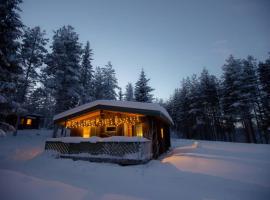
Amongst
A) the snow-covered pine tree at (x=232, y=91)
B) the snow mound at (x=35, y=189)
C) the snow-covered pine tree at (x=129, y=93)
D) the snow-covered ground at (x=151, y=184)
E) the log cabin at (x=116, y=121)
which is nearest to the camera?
the snow mound at (x=35, y=189)

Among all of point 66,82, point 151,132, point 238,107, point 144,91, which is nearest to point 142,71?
point 144,91

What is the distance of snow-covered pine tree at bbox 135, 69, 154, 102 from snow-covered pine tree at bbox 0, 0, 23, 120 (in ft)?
77.3

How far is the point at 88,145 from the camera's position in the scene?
11.5m

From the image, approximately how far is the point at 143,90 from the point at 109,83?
843 centimetres

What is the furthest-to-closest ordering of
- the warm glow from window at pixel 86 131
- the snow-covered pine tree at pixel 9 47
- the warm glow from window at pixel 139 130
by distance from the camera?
the warm glow from window at pixel 86 131
the warm glow from window at pixel 139 130
the snow-covered pine tree at pixel 9 47

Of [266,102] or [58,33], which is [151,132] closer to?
[58,33]

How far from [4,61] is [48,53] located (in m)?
14.2

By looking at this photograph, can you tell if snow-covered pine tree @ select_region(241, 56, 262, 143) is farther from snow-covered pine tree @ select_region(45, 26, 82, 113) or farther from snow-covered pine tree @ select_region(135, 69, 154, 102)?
snow-covered pine tree @ select_region(45, 26, 82, 113)

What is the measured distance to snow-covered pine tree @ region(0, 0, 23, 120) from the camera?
1152 centimetres

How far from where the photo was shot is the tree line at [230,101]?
28.6 m

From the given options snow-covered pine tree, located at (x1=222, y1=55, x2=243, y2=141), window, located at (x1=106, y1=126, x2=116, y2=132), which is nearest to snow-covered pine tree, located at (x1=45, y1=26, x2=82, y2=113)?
window, located at (x1=106, y1=126, x2=116, y2=132)

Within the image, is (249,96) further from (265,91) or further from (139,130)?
(139,130)

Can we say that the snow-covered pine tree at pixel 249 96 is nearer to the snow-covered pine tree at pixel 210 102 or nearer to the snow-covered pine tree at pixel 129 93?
the snow-covered pine tree at pixel 210 102

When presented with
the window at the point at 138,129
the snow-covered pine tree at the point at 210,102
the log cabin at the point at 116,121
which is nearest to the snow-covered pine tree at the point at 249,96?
the snow-covered pine tree at the point at 210,102
